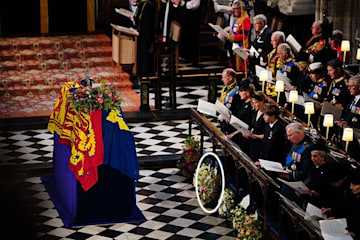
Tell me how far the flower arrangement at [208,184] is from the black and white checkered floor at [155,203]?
9.1 inches

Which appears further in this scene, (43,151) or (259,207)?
(43,151)

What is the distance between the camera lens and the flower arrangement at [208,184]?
856 centimetres

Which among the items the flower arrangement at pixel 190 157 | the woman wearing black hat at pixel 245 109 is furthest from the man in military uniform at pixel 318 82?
the flower arrangement at pixel 190 157

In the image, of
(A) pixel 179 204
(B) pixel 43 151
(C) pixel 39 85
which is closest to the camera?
(A) pixel 179 204

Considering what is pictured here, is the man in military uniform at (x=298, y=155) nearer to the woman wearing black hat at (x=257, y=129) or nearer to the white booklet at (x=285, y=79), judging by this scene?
the woman wearing black hat at (x=257, y=129)

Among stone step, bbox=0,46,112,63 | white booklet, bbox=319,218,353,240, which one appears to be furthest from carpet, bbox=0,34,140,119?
white booklet, bbox=319,218,353,240

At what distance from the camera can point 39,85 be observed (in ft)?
47.6

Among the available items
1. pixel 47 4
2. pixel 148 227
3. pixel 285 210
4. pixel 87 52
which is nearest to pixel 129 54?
pixel 87 52

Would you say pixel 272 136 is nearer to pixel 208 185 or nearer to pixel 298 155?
pixel 298 155

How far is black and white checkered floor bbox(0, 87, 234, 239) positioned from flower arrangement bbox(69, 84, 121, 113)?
35.0 inches

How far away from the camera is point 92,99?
7723 mm

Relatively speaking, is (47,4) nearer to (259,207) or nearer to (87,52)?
(87,52)

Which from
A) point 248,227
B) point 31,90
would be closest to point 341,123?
point 248,227

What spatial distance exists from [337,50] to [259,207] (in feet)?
18.3
